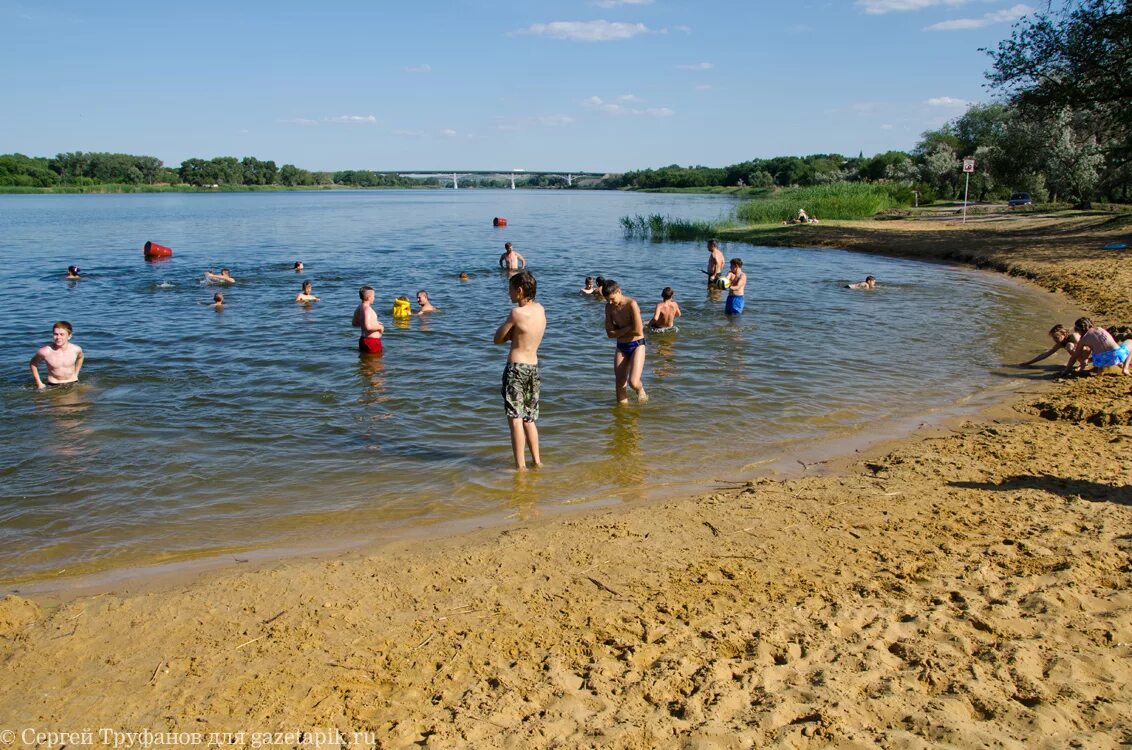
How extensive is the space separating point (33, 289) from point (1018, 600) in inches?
1031

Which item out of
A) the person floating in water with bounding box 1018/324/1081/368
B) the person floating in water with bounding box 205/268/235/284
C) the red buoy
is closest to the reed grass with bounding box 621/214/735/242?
the red buoy

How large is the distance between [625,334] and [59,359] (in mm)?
8489

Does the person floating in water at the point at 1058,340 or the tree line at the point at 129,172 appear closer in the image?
the person floating in water at the point at 1058,340

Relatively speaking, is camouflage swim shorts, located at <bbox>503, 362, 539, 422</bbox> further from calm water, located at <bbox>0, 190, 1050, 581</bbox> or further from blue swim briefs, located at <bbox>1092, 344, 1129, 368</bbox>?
blue swim briefs, located at <bbox>1092, 344, 1129, 368</bbox>

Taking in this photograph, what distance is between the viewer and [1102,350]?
11.2 meters

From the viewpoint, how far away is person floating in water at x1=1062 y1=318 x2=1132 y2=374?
36.4 feet

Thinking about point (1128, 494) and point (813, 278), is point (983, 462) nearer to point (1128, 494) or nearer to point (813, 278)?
point (1128, 494)

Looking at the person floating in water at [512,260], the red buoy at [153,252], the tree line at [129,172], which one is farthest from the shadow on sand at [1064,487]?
the tree line at [129,172]

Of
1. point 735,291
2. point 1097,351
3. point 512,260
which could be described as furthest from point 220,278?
point 1097,351

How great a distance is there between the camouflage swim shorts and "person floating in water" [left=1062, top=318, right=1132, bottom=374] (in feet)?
30.0

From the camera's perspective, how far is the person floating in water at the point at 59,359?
36.0 ft

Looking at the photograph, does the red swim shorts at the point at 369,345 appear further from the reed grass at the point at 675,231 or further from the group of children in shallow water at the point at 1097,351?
the reed grass at the point at 675,231

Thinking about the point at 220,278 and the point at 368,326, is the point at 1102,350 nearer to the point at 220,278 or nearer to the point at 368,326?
the point at 368,326

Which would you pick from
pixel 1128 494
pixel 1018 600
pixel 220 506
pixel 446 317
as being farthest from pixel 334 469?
pixel 446 317
